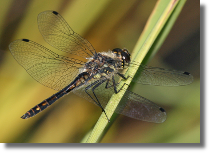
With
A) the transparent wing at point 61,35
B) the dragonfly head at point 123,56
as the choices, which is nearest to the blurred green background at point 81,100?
the transparent wing at point 61,35

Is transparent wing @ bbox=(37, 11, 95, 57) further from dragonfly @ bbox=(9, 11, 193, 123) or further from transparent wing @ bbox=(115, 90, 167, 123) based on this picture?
transparent wing @ bbox=(115, 90, 167, 123)

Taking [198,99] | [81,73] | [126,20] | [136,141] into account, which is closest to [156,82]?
[198,99]

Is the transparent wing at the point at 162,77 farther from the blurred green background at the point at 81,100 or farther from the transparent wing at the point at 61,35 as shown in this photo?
the transparent wing at the point at 61,35

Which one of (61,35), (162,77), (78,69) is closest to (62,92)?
(78,69)

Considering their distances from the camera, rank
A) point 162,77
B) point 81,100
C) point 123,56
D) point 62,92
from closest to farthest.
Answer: point 162,77, point 123,56, point 62,92, point 81,100

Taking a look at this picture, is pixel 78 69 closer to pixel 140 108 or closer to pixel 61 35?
pixel 61 35

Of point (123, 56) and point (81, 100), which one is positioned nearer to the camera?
point (123, 56)

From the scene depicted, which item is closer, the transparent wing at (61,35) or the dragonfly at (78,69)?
the dragonfly at (78,69)
